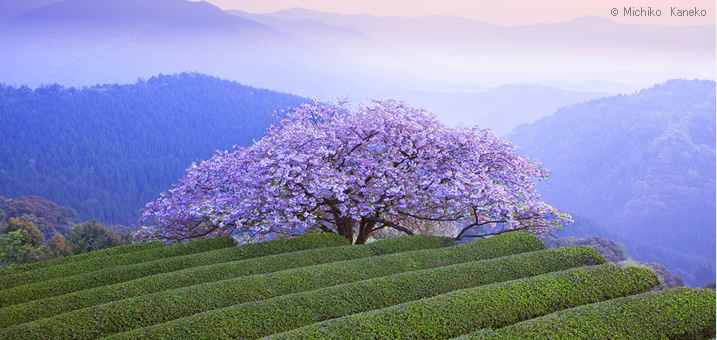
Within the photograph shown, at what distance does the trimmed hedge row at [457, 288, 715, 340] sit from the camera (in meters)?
5.70

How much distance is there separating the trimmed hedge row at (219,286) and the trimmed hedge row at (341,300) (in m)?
0.83

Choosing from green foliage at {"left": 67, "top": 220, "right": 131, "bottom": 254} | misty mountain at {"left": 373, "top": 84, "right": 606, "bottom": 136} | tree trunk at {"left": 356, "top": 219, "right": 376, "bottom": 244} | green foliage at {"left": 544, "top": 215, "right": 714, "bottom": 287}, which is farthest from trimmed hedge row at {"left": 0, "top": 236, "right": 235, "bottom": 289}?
misty mountain at {"left": 373, "top": 84, "right": 606, "bottom": 136}

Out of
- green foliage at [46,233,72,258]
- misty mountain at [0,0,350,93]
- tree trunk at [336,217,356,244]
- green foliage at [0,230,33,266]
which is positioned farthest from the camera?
misty mountain at [0,0,350,93]

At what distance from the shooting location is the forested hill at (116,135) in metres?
36.7

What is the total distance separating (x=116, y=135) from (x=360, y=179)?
36.4 metres

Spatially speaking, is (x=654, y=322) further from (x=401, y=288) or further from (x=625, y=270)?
(x=401, y=288)

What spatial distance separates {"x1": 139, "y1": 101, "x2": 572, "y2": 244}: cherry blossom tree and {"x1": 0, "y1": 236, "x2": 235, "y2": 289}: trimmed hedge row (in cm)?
52

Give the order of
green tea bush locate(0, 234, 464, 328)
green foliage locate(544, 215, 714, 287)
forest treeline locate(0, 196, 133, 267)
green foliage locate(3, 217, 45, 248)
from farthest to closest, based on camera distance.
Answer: green foliage locate(544, 215, 714, 287), green foliage locate(3, 217, 45, 248), forest treeline locate(0, 196, 133, 267), green tea bush locate(0, 234, 464, 328)

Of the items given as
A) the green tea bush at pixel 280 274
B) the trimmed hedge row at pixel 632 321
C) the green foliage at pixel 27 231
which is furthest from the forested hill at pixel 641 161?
the trimmed hedge row at pixel 632 321

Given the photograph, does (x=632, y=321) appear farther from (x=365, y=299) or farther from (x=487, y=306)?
(x=365, y=299)

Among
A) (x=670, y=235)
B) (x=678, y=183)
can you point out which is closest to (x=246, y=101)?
(x=670, y=235)

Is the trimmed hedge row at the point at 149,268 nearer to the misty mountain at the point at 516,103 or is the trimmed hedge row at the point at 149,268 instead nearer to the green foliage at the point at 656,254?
the green foliage at the point at 656,254

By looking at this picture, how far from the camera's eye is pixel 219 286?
7934 mm

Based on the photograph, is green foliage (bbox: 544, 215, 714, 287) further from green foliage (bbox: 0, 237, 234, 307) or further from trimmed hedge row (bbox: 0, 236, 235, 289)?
green foliage (bbox: 0, 237, 234, 307)
